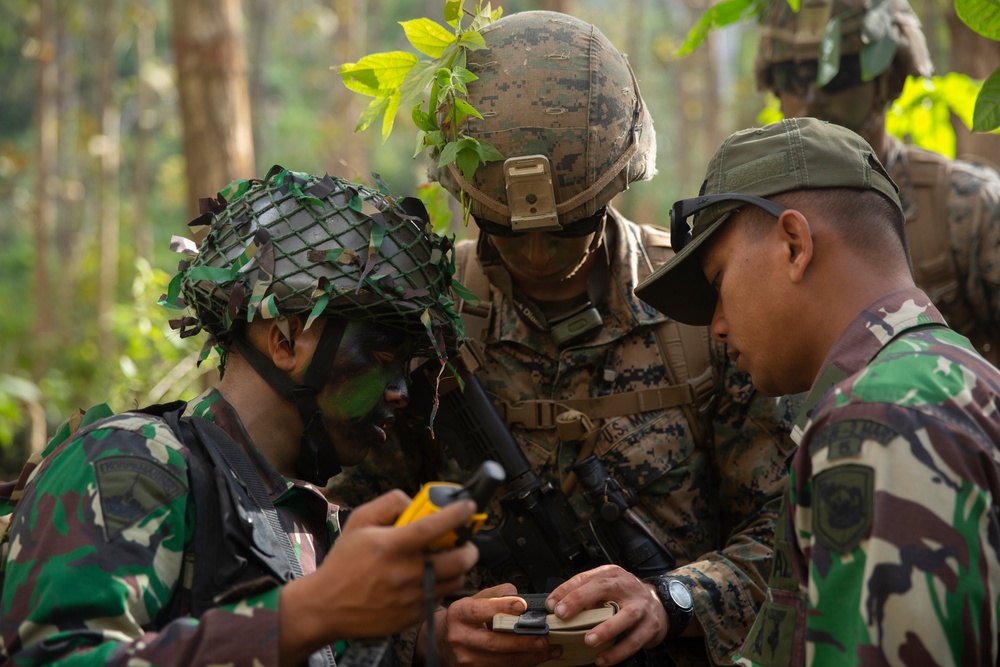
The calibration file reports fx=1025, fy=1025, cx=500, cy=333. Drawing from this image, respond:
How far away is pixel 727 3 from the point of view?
4.32 meters

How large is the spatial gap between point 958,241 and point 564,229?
265 cm

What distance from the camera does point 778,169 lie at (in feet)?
8.98

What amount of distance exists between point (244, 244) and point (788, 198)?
5.14 feet

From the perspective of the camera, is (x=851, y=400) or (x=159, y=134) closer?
(x=851, y=400)

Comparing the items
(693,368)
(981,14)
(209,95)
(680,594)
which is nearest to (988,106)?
(981,14)

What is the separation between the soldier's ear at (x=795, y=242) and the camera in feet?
8.48

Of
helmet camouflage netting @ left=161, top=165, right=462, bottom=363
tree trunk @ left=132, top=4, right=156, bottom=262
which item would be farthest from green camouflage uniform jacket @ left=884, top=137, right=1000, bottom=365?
tree trunk @ left=132, top=4, right=156, bottom=262

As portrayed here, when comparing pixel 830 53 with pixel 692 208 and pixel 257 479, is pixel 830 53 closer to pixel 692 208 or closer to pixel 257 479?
pixel 692 208

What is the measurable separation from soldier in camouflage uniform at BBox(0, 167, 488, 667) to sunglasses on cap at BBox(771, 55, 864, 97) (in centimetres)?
322

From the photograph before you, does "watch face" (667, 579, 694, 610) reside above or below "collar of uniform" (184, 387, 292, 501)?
below

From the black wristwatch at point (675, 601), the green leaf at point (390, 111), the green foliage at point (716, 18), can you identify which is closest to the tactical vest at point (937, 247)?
the green foliage at point (716, 18)

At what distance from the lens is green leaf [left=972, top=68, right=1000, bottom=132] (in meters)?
3.15

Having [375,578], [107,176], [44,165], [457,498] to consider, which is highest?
[457,498]

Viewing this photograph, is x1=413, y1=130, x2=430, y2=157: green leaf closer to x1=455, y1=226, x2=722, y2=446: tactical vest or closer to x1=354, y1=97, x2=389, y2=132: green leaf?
x1=354, y1=97, x2=389, y2=132: green leaf
